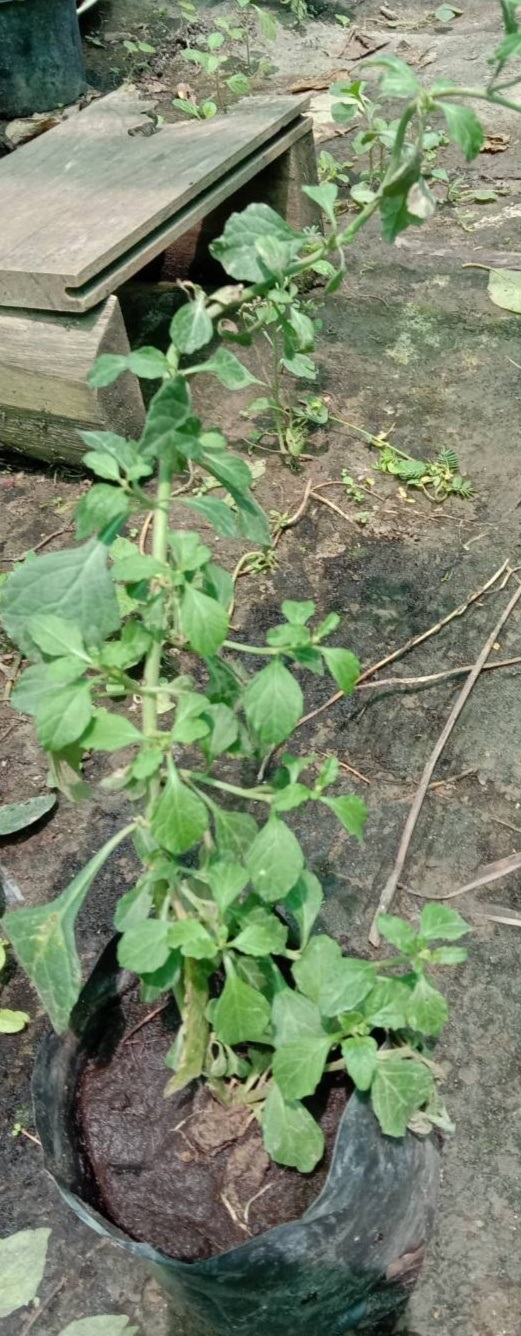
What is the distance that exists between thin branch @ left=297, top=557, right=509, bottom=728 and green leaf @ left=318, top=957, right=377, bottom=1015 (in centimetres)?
108

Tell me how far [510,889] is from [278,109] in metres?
2.53

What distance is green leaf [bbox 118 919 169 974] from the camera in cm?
117

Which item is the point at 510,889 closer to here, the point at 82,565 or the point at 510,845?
the point at 510,845

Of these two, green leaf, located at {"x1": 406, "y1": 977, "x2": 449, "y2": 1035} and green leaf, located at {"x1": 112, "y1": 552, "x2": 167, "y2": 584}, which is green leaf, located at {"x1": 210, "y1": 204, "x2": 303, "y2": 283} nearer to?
green leaf, located at {"x1": 112, "y1": 552, "x2": 167, "y2": 584}

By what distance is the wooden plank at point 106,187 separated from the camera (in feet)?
8.20

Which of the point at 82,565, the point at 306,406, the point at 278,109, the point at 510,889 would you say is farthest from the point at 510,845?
the point at 278,109

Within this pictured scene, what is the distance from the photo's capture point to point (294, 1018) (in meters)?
1.30

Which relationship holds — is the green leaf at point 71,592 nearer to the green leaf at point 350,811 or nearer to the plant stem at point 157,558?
the plant stem at point 157,558

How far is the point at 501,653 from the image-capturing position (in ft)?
7.97

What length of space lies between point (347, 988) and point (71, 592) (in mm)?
574

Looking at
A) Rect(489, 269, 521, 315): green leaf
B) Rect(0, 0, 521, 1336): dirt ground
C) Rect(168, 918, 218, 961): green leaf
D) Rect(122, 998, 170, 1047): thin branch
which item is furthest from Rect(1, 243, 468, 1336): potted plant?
Rect(489, 269, 521, 315): green leaf

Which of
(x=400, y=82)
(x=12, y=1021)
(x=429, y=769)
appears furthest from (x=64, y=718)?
(x=429, y=769)

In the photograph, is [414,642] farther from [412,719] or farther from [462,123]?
[462,123]

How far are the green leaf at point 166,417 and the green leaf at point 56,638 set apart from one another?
0.22m
